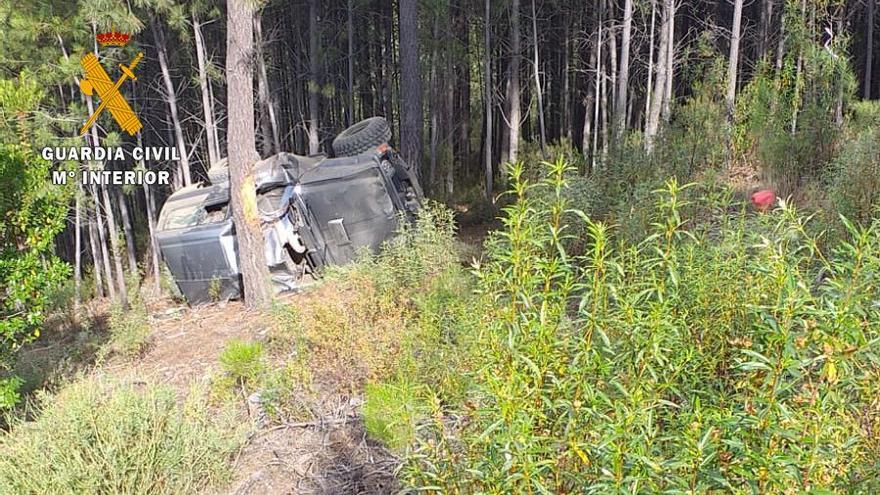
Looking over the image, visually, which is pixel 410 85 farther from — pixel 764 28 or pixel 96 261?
pixel 96 261

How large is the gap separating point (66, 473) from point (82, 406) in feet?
1.63

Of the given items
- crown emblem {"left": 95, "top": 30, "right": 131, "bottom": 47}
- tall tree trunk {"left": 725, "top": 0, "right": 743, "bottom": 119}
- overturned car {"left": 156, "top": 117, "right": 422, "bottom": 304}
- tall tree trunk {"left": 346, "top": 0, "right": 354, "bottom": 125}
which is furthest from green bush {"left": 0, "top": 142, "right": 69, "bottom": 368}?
tall tree trunk {"left": 346, "top": 0, "right": 354, "bottom": 125}

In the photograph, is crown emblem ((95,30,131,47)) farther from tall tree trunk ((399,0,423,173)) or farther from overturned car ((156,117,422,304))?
tall tree trunk ((399,0,423,173))

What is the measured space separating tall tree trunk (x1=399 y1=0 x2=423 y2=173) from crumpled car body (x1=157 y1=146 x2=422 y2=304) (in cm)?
218

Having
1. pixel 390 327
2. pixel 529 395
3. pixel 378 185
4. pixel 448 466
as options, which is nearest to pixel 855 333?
pixel 529 395

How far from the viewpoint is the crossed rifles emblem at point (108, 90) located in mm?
10141

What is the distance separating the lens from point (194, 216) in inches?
311

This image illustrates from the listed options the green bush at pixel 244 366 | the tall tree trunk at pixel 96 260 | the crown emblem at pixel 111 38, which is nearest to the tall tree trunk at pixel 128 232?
the tall tree trunk at pixel 96 260

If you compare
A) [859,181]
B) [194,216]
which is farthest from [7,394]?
[859,181]

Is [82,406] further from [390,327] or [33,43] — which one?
[33,43]

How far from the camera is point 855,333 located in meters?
1.35

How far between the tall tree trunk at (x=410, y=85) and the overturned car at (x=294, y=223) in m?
2.09

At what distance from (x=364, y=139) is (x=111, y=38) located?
18.3ft

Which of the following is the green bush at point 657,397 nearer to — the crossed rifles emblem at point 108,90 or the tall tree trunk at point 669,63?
the tall tree trunk at point 669,63
